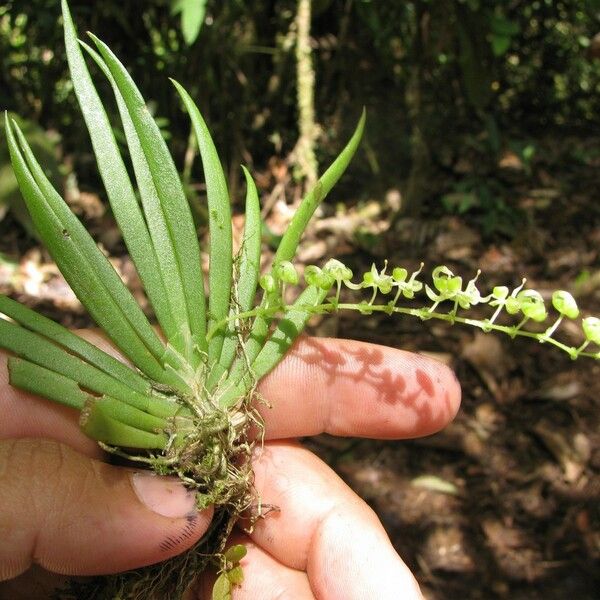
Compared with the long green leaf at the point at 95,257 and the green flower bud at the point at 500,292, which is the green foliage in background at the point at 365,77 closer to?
the long green leaf at the point at 95,257

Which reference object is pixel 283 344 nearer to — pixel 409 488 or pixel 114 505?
pixel 114 505

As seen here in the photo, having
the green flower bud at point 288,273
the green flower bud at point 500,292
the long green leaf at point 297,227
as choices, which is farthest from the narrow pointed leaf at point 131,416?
the green flower bud at point 500,292

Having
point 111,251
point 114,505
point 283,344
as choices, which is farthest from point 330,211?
point 114,505

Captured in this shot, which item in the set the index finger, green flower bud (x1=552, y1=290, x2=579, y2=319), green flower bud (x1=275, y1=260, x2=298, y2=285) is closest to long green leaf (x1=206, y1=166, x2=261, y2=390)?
the index finger

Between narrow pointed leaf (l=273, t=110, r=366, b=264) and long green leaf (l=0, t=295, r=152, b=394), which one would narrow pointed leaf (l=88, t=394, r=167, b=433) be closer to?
long green leaf (l=0, t=295, r=152, b=394)

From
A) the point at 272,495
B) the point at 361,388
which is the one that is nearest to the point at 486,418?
the point at 361,388

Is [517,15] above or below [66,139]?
above

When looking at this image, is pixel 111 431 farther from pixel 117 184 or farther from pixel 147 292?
pixel 117 184
